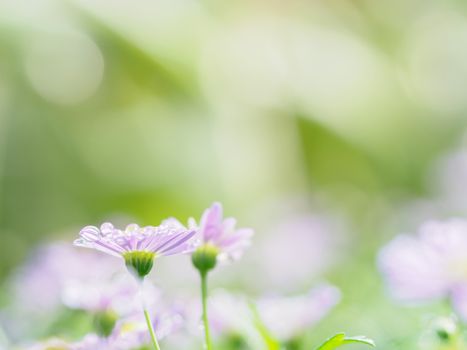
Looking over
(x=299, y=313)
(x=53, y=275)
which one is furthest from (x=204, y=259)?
(x=53, y=275)

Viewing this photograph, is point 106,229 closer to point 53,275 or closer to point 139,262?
point 139,262

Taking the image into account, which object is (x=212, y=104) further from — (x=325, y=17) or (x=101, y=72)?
(x=325, y=17)

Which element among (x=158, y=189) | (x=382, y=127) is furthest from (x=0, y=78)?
(x=382, y=127)

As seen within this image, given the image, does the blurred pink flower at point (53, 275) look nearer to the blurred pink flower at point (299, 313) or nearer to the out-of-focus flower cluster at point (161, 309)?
the out-of-focus flower cluster at point (161, 309)

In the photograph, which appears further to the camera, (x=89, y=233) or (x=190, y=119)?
(x=190, y=119)

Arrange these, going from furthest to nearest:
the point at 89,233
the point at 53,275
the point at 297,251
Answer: the point at 297,251 → the point at 53,275 → the point at 89,233

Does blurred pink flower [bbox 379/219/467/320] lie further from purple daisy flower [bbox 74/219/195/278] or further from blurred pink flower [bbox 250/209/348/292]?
blurred pink flower [bbox 250/209/348/292]
